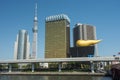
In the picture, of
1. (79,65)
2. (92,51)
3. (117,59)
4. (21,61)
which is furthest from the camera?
(92,51)

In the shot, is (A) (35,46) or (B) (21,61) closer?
(B) (21,61)

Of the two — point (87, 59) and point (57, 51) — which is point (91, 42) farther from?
point (57, 51)

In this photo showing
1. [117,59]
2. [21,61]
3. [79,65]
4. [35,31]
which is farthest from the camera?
[35,31]

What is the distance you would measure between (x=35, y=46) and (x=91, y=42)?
58.9 m

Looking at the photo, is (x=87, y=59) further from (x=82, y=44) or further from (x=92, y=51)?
(x=92, y=51)

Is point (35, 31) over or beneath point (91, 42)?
over

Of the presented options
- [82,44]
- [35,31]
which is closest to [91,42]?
[82,44]

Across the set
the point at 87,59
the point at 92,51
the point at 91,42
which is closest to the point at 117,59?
the point at 87,59

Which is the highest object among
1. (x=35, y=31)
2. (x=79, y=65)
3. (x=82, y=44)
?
(x=35, y=31)

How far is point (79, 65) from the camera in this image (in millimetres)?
130875

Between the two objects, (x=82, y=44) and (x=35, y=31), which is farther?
(x=35, y=31)

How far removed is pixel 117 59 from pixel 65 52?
10549 cm

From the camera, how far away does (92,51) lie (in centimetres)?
19262

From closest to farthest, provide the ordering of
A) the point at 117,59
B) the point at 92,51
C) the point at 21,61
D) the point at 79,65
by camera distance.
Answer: the point at 117,59, the point at 21,61, the point at 79,65, the point at 92,51
